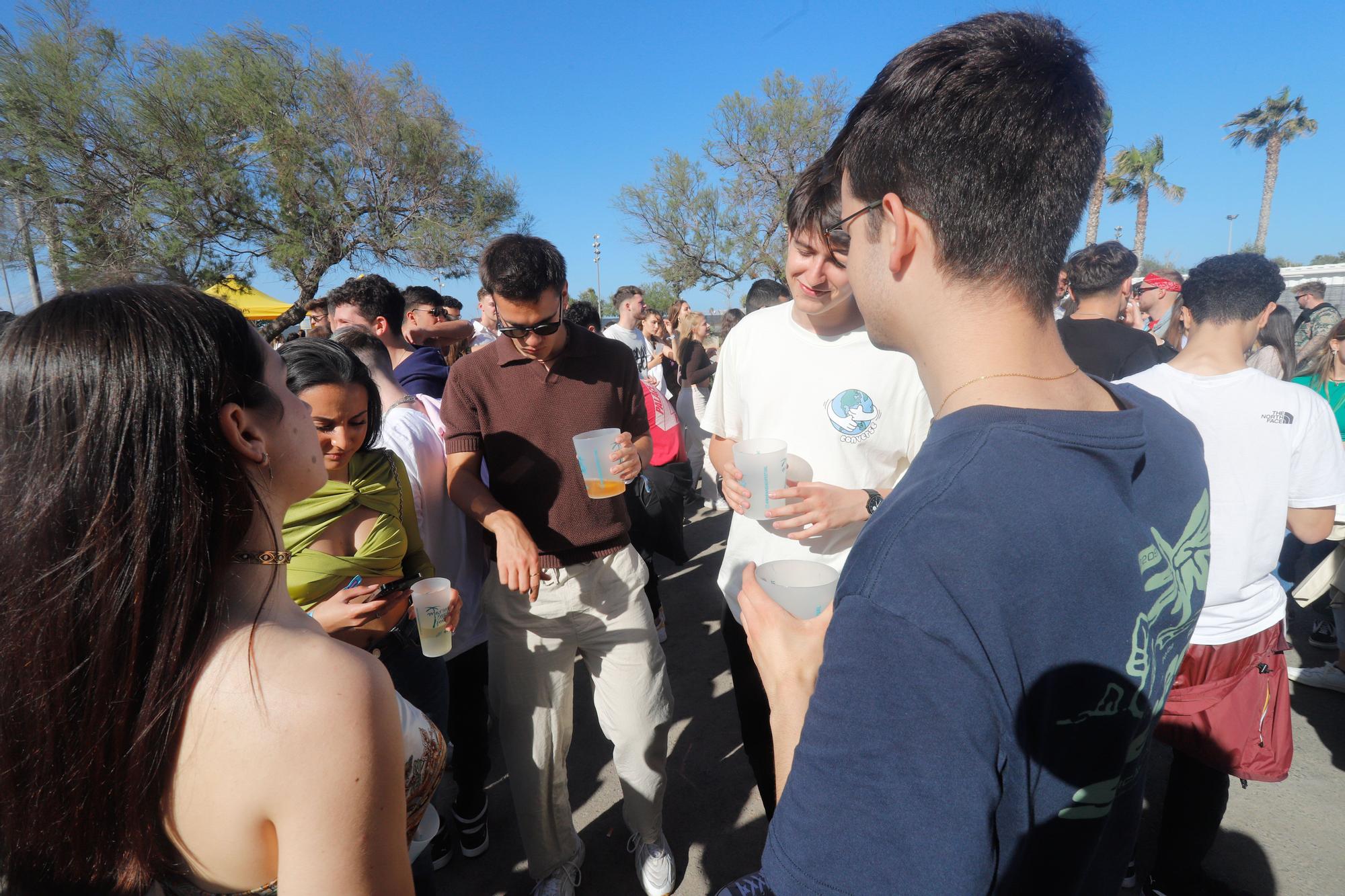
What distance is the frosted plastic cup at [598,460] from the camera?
2246mm

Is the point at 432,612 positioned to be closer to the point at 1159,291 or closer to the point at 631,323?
the point at 631,323

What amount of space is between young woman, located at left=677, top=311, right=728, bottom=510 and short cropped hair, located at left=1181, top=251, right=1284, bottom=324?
459 cm

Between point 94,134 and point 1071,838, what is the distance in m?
20.0

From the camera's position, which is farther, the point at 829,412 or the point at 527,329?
the point at 527,329

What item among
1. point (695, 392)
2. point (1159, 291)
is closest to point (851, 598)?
point (695, 392)

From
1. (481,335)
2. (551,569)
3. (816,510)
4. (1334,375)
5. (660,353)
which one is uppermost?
(481,335)

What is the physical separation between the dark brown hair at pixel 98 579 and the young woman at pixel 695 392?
18.8 ft

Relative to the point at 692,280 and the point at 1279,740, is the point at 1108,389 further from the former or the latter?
Result: the point at 692,280

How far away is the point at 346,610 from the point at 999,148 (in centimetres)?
196

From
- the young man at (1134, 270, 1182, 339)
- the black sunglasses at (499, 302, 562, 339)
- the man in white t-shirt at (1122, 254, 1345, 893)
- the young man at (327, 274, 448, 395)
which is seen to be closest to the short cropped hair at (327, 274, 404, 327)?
the young man at (327, 274, 448, 395)

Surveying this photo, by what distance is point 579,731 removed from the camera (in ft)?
11.8

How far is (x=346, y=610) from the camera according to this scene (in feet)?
6.14

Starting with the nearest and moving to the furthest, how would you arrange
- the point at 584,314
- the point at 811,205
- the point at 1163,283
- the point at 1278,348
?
the point at 811,205, the point at 1278,348, the point at 1163,283, the point at 584,314

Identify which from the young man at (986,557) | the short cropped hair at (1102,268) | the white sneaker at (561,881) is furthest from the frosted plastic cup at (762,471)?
the short cropped hair at (1102,268)
